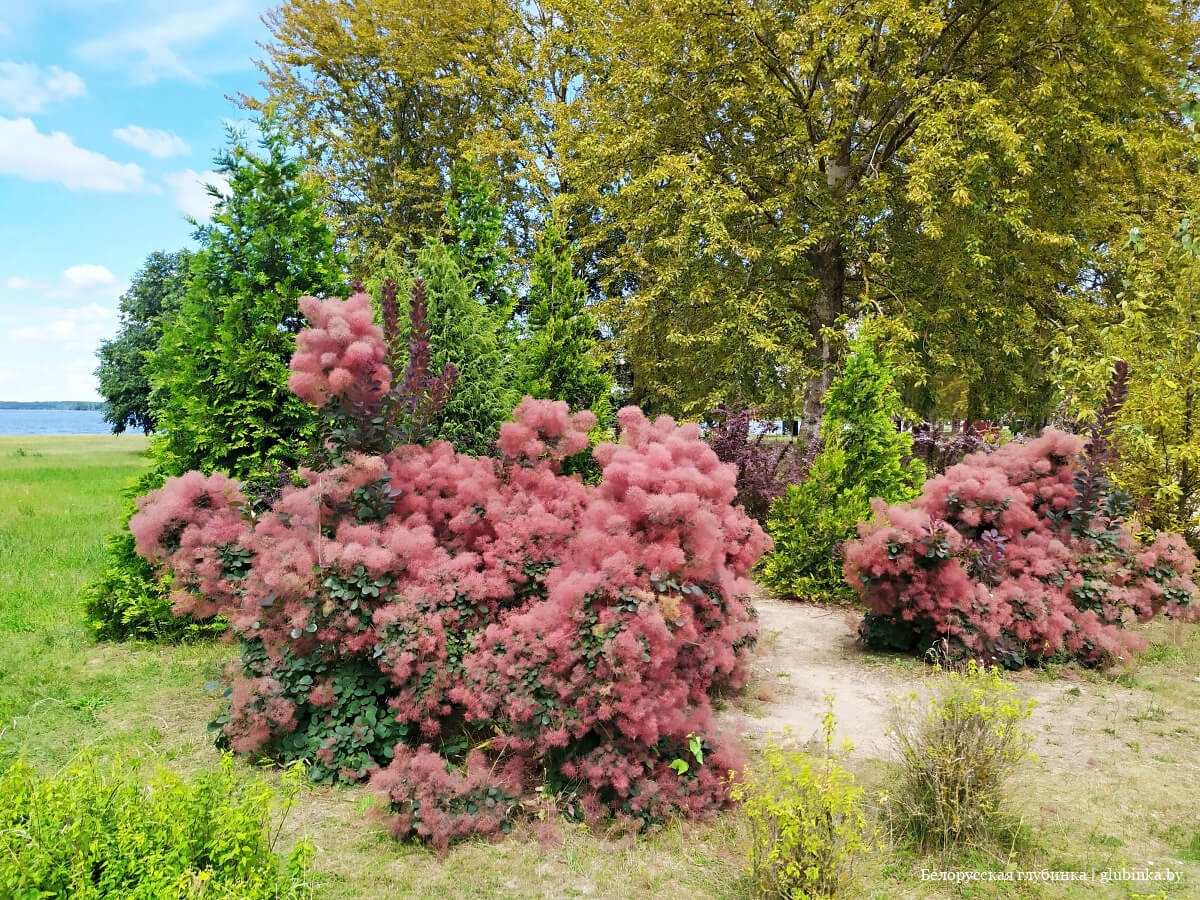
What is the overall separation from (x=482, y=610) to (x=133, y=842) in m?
1.90

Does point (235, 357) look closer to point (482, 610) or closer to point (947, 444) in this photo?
point (482, 610)

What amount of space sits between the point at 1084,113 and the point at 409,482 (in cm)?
1326

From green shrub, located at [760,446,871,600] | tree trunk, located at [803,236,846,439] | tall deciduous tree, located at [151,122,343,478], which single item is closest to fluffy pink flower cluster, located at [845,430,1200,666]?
green shrub, located at [760,446,871,600]

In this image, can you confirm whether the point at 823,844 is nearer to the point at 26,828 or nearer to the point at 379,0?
the point at 26,828

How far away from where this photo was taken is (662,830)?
10.7 ft

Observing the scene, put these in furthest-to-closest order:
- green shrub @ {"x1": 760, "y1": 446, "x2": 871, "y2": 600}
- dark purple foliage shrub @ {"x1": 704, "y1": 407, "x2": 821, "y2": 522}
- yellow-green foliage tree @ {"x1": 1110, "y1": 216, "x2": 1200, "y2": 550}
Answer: dark purple foliage shrub @ {"x1": 704, "y1": 407, "x2": 821, "y2": 522}, green shrub @ {"x1": 760, "y1": 446, "x2": 871, "y2": 600}, yellow-green foliage tree @ {"x1": 1110, "y1": 216, "x2": 1200, "y2": 550}

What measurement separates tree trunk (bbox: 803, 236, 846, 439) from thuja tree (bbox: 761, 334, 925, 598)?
513 centimetres

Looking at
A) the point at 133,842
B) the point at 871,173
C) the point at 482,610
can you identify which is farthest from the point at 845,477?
the point at 871,173

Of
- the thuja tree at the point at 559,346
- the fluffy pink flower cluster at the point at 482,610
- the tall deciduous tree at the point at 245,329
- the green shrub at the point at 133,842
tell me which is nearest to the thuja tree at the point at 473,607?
the fluffy pink flower cluster at the point at 482,610

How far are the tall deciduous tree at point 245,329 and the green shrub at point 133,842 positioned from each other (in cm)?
398

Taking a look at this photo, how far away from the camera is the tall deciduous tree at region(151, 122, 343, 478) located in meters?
6.02

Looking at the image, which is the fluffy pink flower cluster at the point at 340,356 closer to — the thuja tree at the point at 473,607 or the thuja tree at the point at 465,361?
the thuja tree at the point at 473,607

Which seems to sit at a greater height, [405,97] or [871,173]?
[405,97]

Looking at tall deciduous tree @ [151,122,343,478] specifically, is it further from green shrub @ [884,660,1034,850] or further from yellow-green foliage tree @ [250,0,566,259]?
yellow-green foliage tree @ [250,0,566,259]
